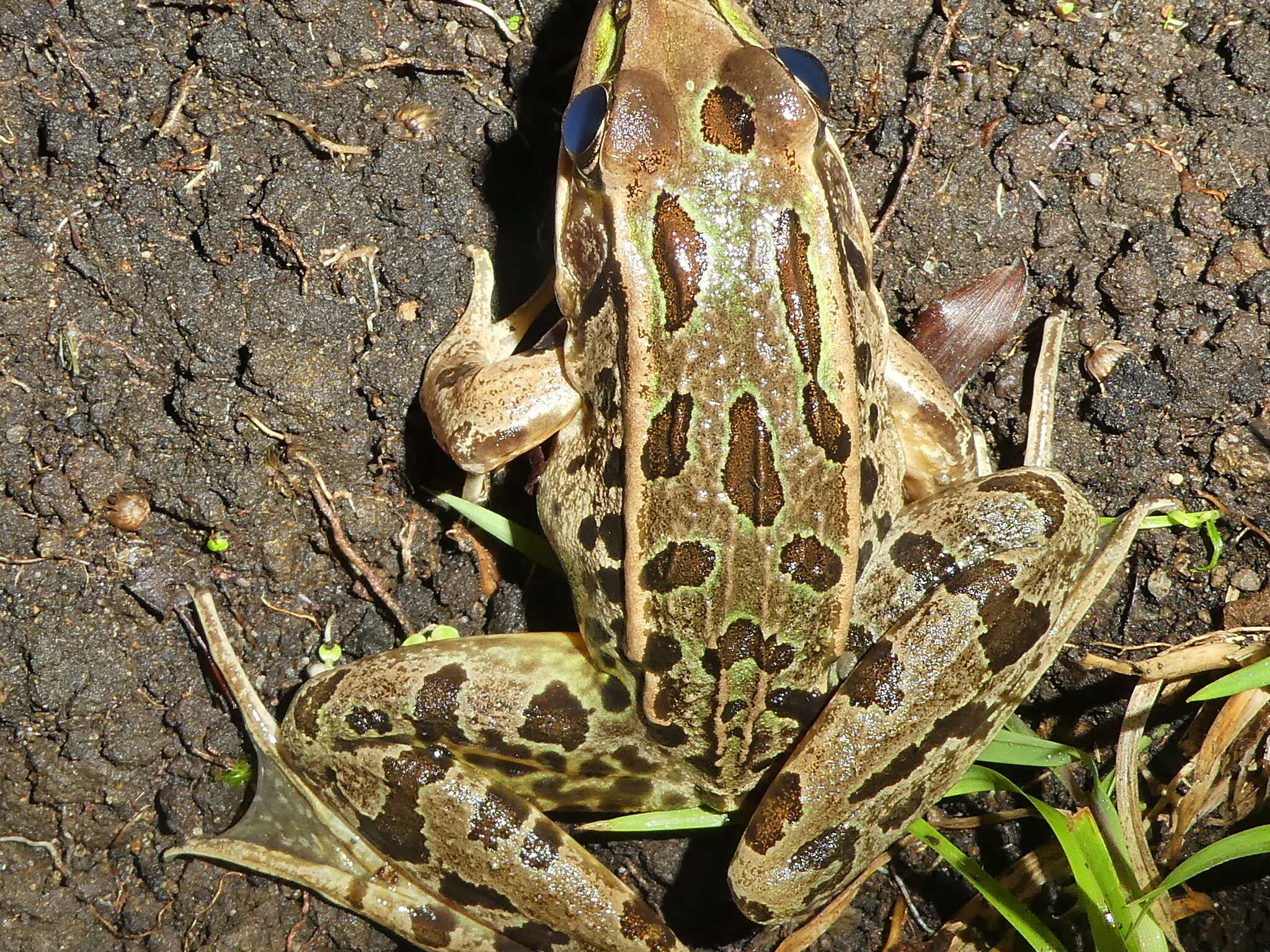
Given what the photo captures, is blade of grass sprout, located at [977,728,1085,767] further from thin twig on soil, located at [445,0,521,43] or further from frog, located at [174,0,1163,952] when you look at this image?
thin twig on soil, located at [445,0,521,43]

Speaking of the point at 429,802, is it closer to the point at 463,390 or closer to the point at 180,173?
the point at 463,390

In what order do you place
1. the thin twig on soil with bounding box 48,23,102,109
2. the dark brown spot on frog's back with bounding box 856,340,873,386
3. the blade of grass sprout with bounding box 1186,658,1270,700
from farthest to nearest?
the thin twig on soil with bounding box 48,23,102,109, the blade of grass sprout with bounding box 1186,658,1270,700, the dark brown spot on frog's back with bounding box 856,340,873,386

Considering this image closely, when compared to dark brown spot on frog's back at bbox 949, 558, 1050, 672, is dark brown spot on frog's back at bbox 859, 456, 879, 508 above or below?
above

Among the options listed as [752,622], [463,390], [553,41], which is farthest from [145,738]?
[553,41]

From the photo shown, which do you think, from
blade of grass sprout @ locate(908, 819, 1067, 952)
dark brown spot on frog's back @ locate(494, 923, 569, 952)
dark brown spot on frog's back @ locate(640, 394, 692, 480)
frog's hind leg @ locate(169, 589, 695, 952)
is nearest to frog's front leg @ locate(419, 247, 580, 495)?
dark brown spot on frog's back @ locate(640, 394, 692, 480)

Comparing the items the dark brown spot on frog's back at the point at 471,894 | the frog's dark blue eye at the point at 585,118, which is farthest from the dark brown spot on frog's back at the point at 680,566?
the frog's dark blue eye at the point at 585,118

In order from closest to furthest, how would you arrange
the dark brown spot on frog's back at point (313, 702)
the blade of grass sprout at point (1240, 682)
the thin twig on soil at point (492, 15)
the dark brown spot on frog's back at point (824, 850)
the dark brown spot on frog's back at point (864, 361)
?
the dark brown spot on frog's back at point (824, 850) < the dark brown spot on frog's back at point (864, 361) < the blade of grass sprout at point (1240, 682) < the dark brown spot on frog's back at point (313, 702) < the thin twig on soil at point (492, 15)

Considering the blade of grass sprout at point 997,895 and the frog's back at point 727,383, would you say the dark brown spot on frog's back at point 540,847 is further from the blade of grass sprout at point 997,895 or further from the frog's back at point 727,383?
the blade of grass sprout at point 997,895

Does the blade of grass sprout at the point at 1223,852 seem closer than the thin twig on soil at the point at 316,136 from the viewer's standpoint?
Yes
